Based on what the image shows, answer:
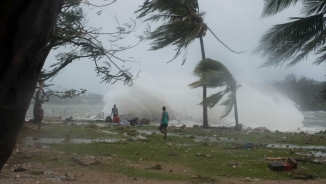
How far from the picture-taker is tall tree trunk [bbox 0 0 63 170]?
6.60 feet

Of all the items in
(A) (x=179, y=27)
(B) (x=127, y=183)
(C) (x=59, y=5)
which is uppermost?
(A) (x=179, y=27)

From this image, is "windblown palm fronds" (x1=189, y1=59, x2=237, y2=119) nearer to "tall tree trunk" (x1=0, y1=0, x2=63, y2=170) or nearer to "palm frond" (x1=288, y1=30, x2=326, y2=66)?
"palm frond" (x1=288, y1=30, x2=326, y2=66)

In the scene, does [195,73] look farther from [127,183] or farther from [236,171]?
[127,183]

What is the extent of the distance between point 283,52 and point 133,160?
528cm

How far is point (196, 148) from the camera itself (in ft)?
42.3

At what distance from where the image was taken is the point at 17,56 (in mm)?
2031

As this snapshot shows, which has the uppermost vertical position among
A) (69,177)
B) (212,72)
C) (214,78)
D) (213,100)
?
(212,72)

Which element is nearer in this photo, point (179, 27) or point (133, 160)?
point (179, 27)

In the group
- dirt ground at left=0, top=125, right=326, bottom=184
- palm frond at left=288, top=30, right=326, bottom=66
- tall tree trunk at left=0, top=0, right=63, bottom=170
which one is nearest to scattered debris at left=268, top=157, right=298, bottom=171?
dirt ground at left=0, top=125, right=326, bottom=184

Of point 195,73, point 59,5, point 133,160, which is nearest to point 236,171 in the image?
point 133,160

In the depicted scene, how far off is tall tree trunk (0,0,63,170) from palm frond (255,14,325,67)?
950 cm

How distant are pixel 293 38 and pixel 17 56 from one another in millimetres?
10005

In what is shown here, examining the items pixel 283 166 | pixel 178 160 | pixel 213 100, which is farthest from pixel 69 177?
pixel 213 100

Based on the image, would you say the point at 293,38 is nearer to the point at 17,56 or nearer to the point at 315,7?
the point at 315,7
